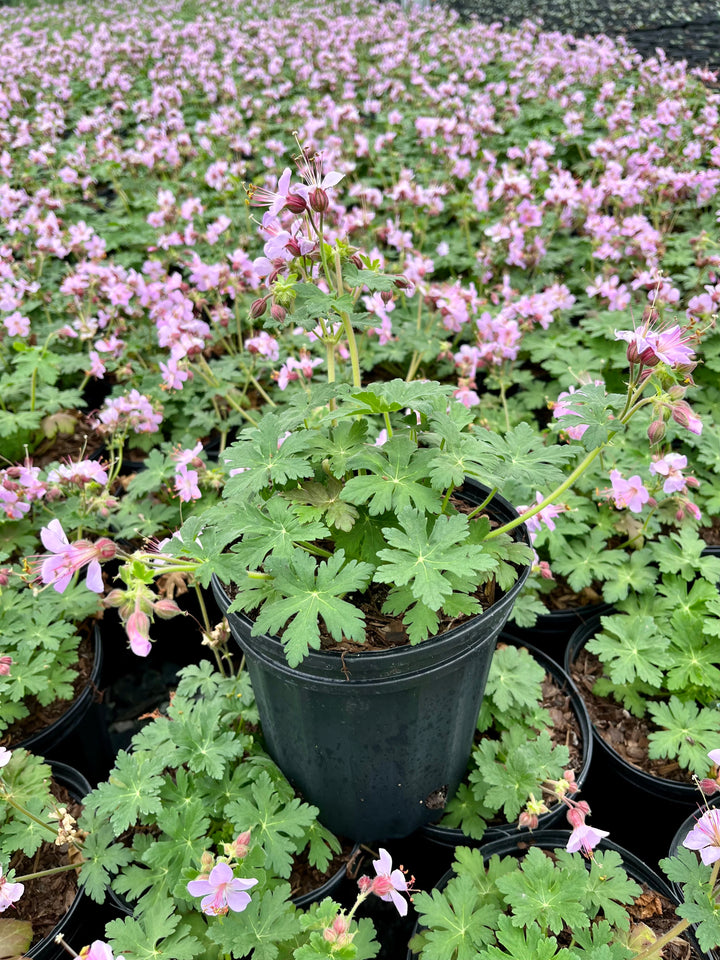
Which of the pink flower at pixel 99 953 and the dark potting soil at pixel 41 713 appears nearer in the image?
the pink flower at pixel 99 953

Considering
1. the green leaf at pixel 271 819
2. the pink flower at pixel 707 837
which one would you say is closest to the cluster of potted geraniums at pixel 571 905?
the pink flower at pixel 707 837

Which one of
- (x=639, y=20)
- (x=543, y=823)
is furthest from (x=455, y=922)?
(x=639, y=20)

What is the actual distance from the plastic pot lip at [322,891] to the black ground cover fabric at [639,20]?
890cm

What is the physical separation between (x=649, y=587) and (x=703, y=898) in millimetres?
1146

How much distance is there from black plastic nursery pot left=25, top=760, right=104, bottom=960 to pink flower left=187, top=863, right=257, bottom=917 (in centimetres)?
60

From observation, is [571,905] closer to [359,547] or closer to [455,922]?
[455,922]

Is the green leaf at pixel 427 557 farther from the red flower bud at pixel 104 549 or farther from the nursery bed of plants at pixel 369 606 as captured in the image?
the red flower bud at pixel 104 549

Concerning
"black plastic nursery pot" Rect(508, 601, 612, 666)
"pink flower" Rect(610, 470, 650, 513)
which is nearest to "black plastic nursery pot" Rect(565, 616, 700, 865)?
"black plastic nursery pot" Rect(508, 601, 612, 666)

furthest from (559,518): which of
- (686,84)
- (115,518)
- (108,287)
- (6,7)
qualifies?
(6,7)

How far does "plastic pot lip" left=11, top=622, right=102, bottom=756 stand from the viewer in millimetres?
2168

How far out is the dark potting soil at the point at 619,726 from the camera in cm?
215

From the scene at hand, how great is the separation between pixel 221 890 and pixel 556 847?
97 cm

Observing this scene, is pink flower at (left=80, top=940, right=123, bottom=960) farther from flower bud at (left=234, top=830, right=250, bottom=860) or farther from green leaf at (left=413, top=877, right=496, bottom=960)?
green leaf at (left=413, top=877, right=496, bottom=960)

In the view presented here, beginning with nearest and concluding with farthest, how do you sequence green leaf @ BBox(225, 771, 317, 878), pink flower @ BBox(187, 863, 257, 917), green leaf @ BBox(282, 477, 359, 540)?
pink flower @ BBox(187, 863, 257, 917) < green leaf @ BBox(282, 477, 359, 540) < green leaf @ BBox(225, 771, 317, 878)
